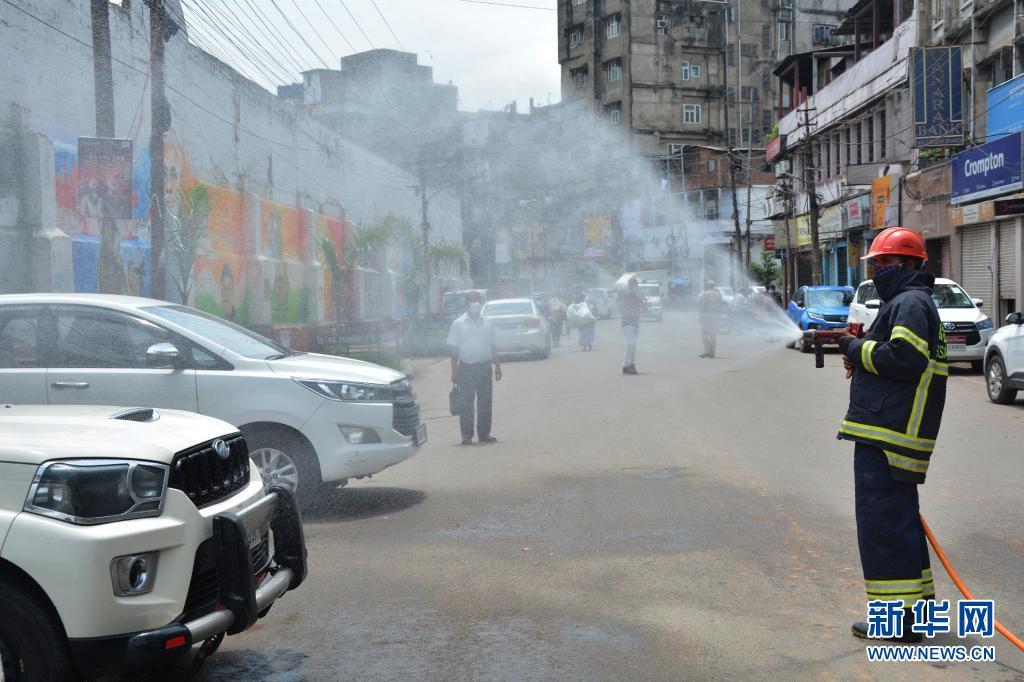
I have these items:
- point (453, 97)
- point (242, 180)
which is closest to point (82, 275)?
point (242, 180)

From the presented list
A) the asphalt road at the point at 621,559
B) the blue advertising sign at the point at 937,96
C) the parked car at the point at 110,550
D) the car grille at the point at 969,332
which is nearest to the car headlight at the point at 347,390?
the asphalt road at the point at 621,559

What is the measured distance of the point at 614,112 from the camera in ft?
283

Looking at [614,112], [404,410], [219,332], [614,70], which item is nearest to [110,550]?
[219,332]

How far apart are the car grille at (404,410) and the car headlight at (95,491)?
393 centimetres

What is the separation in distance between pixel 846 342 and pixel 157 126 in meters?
12.1

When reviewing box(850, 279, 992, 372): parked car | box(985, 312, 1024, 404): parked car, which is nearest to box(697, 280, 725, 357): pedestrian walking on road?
box(850, 279, 992, 372): parked car

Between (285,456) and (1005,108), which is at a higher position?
(1005,108)

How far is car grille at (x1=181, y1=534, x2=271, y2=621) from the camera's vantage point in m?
3.66

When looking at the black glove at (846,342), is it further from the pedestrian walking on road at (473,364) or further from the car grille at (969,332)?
the car grille at (969,332)

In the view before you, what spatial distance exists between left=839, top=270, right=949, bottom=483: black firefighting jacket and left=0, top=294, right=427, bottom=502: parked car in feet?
12.6

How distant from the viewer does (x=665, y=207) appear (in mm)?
79062

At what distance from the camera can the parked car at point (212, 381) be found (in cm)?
677

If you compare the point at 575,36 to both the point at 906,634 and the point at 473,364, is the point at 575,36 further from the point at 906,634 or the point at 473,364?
the point at 906,634

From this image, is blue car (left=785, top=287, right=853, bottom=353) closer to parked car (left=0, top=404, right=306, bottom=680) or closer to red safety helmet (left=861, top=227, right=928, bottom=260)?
red safety helmet (left=861, top=227, right=928, bottom=260)
